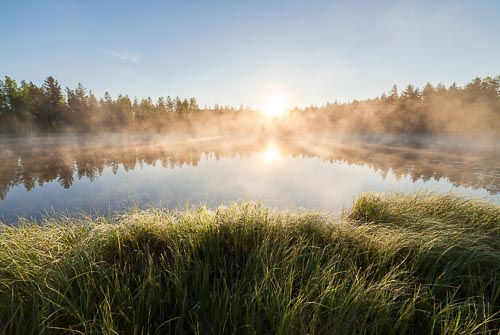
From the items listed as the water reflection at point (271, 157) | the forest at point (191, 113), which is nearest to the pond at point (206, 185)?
the water reflection at point (271, 157)

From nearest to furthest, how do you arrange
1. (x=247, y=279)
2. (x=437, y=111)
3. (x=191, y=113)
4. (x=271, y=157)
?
(x=247, y=279), (x=271, y=157), (x=437, y=111), (x=191, y=113)

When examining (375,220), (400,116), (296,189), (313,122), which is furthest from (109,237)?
(313,122)

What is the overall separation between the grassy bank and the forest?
48.2 m

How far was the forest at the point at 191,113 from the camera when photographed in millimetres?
34688

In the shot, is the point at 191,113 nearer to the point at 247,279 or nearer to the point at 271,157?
the point at 271,157

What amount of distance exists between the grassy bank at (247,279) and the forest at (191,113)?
4818 cm

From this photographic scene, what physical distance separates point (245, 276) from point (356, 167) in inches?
472

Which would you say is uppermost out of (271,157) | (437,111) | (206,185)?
(437,111)

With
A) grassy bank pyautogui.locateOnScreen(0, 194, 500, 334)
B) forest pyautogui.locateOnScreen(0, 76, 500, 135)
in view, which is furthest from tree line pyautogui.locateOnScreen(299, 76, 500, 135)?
grassy bank pyautogui.locateOnScreen(0, 194, 500, 334)

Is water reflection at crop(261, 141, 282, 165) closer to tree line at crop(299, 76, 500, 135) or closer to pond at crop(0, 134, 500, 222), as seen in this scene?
pond at crop(0, 134, 500, 222)

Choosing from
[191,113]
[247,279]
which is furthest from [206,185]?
[191,113]

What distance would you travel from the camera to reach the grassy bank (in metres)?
1.42

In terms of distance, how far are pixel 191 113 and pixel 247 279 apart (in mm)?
62560

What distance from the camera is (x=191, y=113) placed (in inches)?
2346
